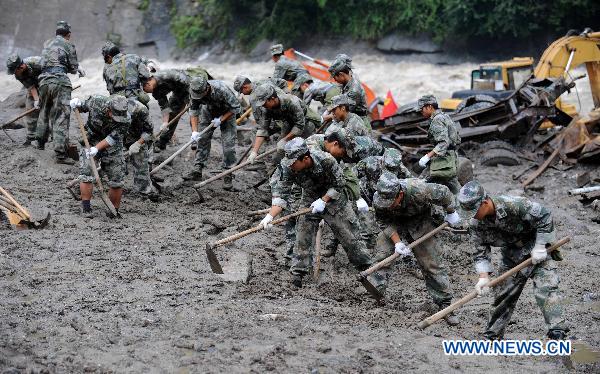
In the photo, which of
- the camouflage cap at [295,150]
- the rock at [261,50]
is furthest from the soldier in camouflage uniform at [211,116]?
the rock at [261,50]

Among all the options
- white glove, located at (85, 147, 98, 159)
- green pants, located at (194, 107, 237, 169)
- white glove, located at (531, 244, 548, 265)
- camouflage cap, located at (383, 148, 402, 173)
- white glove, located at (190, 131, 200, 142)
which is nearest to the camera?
white glove, located at (531, 244, 548, 265)

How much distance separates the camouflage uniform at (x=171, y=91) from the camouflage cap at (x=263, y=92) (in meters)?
2.51

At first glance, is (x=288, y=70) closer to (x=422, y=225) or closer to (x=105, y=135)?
(x=105, y=135)

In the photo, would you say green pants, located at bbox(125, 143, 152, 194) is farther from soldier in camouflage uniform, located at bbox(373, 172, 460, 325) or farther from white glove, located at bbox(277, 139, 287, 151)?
soldier in camouflage uniform, located at bbox(373, 172, 460, 325)

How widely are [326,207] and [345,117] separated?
2.06 m

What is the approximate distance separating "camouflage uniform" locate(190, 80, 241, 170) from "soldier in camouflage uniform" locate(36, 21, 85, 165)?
6.56 ft

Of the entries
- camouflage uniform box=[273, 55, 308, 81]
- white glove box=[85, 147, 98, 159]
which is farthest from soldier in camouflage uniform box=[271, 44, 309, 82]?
white glove box=[85, 147, 98, 159]

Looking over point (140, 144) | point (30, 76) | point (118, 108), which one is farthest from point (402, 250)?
point (30, 76)

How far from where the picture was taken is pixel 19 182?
38.0 ft

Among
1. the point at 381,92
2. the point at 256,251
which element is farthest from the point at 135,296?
the point at 381,92

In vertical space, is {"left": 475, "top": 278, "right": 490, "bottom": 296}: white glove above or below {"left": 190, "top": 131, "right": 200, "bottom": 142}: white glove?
above

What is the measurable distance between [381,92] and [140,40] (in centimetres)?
885

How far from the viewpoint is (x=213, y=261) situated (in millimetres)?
8336

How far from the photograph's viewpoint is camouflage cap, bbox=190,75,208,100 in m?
11.0
